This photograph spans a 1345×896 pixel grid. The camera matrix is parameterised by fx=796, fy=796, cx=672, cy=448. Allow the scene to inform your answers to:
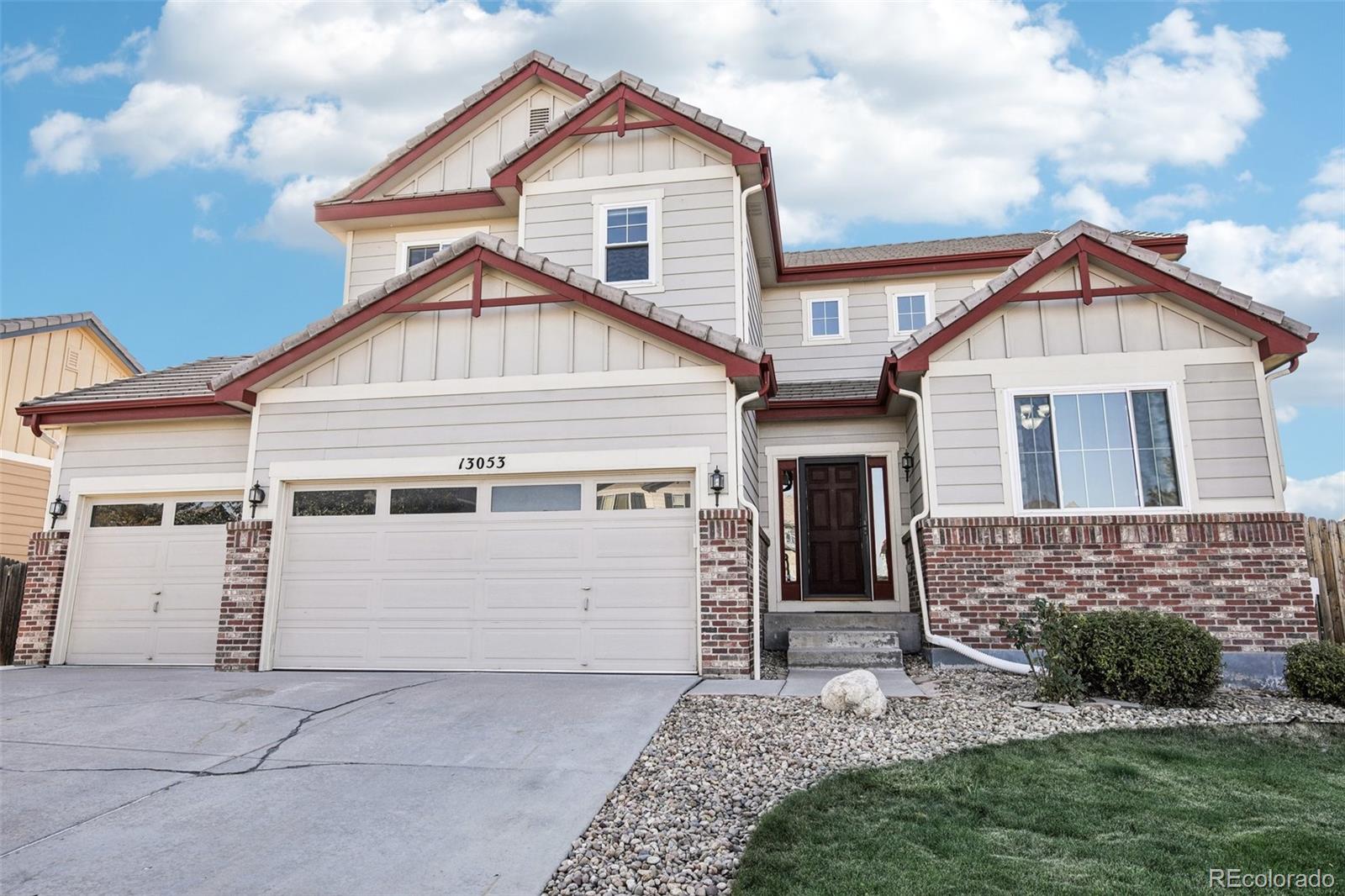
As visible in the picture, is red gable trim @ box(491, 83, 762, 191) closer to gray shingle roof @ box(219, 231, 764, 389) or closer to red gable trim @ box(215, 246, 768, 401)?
gray shingle roof @ box(219, 231, 764, 389)

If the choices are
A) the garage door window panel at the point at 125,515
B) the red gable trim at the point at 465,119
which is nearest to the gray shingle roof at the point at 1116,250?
the red gable trim at the point at 465,119

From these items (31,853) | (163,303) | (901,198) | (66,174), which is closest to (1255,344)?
(31,853)

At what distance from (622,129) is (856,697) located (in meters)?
8.17

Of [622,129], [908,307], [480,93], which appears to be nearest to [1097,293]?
[908,307]

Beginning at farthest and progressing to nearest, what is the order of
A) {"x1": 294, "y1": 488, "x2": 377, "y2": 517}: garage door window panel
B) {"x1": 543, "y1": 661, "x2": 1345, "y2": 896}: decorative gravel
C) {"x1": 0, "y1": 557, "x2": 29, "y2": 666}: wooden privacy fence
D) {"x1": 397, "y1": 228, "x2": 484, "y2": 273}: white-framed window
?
{"x1": 397, "y1": 228, "x2": 484, "y2": 273}: white-framed window
{"x1": 0, "y1": 557, "x2": 29, "y2": 666}: wooden privacy fence
{"x1": 294, "y1": 488, "x2": 377, "y2": 517}: garage door window panel
{"x1": 543, "y1": 661, "x2": 1345, "y2": 896}: decorative gravel

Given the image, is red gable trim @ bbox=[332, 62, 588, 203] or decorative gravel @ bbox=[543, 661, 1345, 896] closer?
decorative gravel @ bbox=[543, 661, 1345, 896]

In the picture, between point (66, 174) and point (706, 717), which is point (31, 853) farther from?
point (66, 174)

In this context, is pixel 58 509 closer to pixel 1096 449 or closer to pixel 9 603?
pixel 9 603

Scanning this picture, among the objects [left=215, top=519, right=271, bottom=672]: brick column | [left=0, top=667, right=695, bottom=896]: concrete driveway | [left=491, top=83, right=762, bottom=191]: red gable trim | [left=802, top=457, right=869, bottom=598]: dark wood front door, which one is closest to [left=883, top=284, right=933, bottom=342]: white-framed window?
[left=802, top=457, right=869, bottom=598]: dark wood front door

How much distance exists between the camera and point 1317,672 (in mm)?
6871

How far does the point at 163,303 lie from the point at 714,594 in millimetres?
22993

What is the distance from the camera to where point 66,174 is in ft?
65.5

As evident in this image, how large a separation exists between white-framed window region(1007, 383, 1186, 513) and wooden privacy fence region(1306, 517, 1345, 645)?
58.3 inches

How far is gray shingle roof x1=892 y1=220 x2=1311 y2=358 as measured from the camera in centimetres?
838
